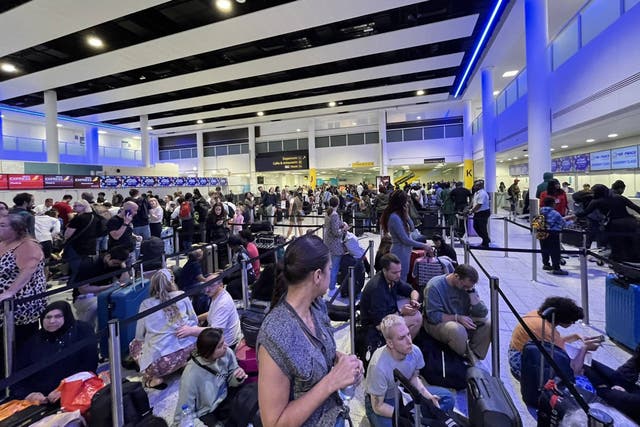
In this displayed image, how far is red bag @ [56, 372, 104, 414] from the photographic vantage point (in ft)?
7.68

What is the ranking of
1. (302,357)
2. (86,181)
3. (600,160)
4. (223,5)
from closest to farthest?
(302,357)
(223,5)
(600,160)
(86,181)

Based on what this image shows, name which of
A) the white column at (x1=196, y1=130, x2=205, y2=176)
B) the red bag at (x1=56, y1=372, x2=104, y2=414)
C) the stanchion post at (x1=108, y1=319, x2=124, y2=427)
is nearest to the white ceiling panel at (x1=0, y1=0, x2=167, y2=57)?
the red bag at (x1=56, y1=372, x2=104, y2=414)

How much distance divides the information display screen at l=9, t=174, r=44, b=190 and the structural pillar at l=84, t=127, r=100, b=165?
1396 cm

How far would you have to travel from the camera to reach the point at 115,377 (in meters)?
2.09

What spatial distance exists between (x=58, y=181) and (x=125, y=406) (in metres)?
15.6

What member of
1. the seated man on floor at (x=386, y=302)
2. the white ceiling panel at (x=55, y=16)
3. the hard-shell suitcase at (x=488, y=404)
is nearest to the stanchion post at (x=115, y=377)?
the seated man on floor at (x=386, y=302)

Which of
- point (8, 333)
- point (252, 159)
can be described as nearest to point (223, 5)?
point (8, 333)

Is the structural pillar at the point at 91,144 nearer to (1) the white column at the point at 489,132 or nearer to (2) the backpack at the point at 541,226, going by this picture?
(1) the white column at the point at 489,132

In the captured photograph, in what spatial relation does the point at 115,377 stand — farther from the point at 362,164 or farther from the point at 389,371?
the point at 362,164

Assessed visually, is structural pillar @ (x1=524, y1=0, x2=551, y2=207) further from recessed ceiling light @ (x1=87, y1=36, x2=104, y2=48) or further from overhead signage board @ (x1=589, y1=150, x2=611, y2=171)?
recessed ceiling light @ (x1=87, y1=36, x2=104, y2=48)

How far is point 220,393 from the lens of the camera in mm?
2459

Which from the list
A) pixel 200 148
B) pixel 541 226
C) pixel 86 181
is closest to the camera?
pixel 541 226

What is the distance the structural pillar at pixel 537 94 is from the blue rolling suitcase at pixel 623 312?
17.9 ft

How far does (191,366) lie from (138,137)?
117 ft
